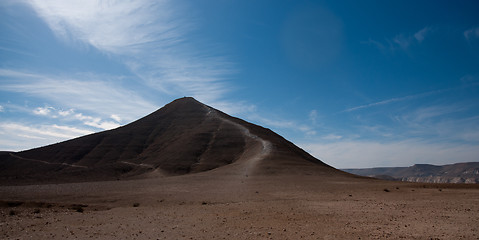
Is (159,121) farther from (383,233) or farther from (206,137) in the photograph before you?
(383,233)

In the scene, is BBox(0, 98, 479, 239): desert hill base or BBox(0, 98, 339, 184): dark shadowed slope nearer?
BBox(0, 98, 479, 239): desert hill base

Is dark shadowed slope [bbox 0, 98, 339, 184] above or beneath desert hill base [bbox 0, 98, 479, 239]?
above

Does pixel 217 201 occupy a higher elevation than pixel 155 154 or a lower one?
lower

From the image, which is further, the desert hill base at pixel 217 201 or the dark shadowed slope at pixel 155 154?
the dark shadowed slope at pixel 155 154

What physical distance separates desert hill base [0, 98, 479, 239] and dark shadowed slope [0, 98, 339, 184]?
438 millimetres

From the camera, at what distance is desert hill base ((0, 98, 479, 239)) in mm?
12453

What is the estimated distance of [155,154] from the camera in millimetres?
77000

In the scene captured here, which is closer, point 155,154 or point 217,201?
point 217,201

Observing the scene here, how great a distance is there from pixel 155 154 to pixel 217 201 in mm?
56342

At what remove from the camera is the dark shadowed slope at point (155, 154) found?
2329 inches

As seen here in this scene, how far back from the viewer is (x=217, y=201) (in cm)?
2448

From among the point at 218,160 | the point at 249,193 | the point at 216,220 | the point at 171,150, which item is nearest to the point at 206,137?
the point at 171,150

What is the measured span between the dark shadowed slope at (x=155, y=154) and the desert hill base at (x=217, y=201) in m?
0.44

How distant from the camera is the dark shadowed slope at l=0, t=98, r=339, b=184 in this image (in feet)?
194
